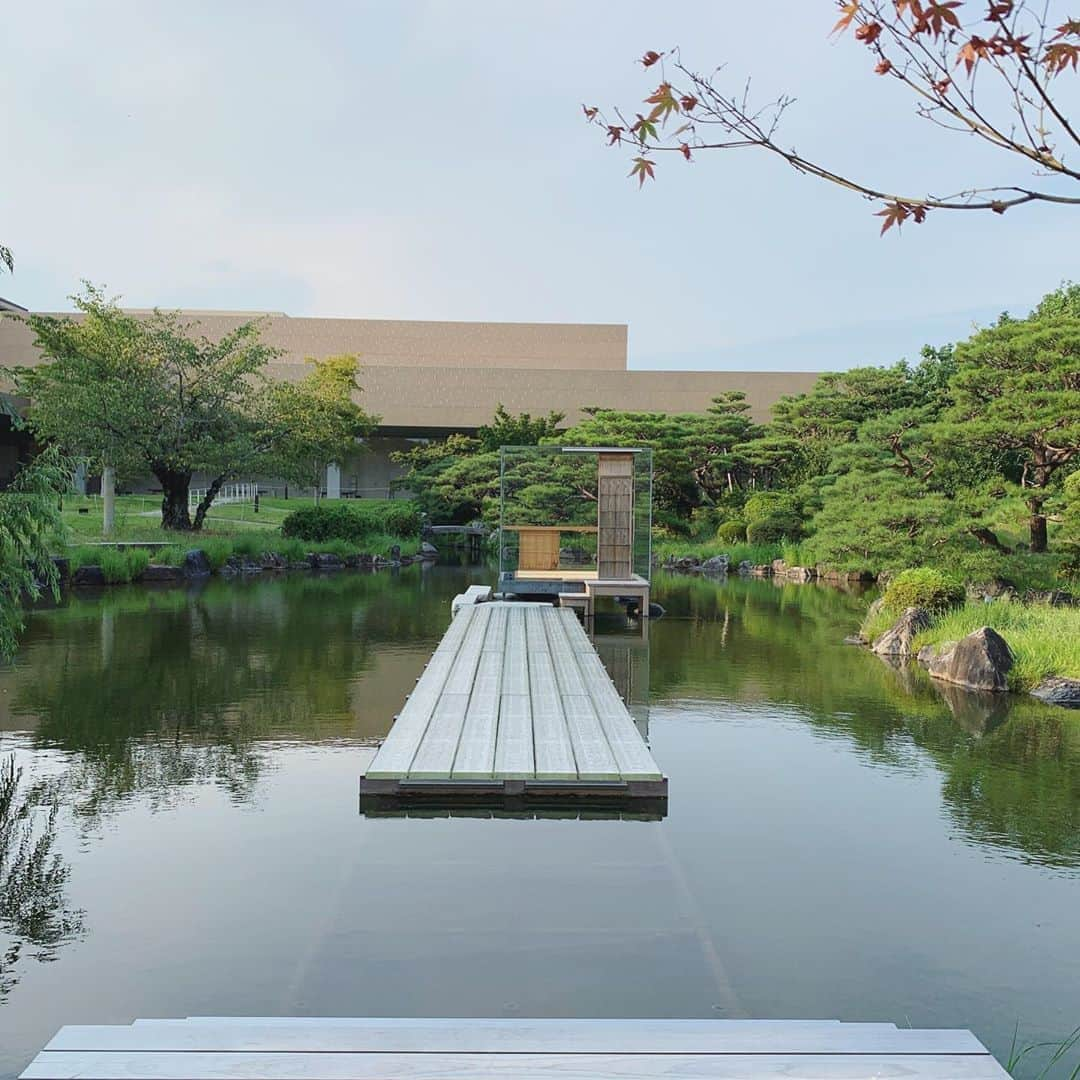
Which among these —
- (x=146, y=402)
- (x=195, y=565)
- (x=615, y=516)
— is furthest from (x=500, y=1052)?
(x=146, y=402)

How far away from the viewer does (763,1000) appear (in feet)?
10.4

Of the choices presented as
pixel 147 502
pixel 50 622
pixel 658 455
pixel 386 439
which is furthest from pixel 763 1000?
pixel 386 439

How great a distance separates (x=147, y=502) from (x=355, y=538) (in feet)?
25.5

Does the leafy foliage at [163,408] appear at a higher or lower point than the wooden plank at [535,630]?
higher

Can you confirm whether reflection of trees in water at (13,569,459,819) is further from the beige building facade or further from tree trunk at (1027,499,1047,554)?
the beige building facade

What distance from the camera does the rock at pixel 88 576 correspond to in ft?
53.5

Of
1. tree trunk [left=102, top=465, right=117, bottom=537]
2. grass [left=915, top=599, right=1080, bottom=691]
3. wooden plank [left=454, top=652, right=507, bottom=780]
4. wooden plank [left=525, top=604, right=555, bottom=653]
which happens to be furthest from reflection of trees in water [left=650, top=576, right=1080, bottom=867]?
tree trunk [left=102, top=465, right=117, bottom=537]

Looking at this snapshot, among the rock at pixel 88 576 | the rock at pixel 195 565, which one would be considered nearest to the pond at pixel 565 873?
the rock at pixel 88 576

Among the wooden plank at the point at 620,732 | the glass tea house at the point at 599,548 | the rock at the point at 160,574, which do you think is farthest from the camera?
the rock at the point at 160,574

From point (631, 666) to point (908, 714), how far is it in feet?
8.09

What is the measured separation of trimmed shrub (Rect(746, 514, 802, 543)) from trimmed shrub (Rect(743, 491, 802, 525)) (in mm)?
75

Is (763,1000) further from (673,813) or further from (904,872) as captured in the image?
(673,813)

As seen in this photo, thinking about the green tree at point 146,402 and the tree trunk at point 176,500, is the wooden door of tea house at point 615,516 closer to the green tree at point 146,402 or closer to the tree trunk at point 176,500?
the green tree at point 146,402

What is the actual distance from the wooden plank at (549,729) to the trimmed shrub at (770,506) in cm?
1738
